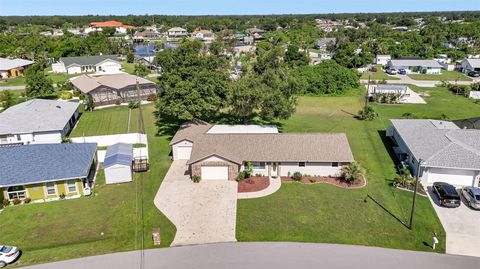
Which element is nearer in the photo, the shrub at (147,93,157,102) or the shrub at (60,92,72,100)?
the shrub at (147,93,157,102)

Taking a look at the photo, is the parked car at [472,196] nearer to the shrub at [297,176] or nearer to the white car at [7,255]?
the shrub at [297,176]

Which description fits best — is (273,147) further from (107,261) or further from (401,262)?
(107,261)

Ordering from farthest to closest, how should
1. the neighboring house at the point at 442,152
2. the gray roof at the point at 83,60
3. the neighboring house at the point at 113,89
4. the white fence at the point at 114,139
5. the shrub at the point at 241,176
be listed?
the gray roof at the point at 83,60, the neighboring house at the point at 113,89, the white fence at the point at 114,139, the shrub at the point at 241,176, the neighboring house at the point at 442,152

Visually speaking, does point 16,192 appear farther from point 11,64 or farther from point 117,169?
point 11,64

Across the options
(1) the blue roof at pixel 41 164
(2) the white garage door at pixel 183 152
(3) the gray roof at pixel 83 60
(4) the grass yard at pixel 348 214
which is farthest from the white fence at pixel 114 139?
(3) the gray roof at pixel 83 60

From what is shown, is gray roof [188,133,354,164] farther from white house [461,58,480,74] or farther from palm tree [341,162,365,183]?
white house [461,58,480,74]

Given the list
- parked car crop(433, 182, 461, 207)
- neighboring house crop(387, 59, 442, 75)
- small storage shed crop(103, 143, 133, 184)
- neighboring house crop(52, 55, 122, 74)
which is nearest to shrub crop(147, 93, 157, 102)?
small storage shed crop(103, 143, 133, 184)

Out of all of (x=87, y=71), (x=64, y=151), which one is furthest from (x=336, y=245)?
(x=87, y=71)
